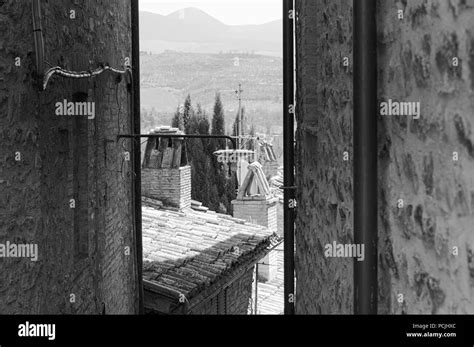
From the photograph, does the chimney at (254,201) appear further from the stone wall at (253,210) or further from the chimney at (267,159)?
the chimney at (267,159)

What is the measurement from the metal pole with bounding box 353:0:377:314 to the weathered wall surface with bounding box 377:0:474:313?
43mm

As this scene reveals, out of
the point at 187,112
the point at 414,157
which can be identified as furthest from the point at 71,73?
the point at 187,112

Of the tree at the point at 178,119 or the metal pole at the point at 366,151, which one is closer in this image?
the metal pole at the point at 366,151

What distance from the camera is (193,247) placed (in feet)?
31.9

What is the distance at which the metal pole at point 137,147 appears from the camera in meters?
7.93

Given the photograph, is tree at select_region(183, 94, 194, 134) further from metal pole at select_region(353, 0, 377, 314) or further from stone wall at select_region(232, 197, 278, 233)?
metal pole at select_region(353, 0, 377, 314)

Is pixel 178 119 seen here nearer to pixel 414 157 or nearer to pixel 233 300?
pixel 233 300

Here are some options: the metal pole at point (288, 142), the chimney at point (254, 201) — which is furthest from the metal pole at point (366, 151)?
the chimney at point (254, 201)

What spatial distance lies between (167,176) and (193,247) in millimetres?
2744

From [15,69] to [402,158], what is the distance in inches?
77.2

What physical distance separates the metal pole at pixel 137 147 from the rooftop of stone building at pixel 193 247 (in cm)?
30

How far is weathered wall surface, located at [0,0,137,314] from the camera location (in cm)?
341

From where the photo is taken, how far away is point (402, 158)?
113 inches

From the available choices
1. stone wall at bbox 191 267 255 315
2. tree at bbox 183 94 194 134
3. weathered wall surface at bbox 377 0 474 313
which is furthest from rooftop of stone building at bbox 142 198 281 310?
tree at bbox 183 94 194 134
